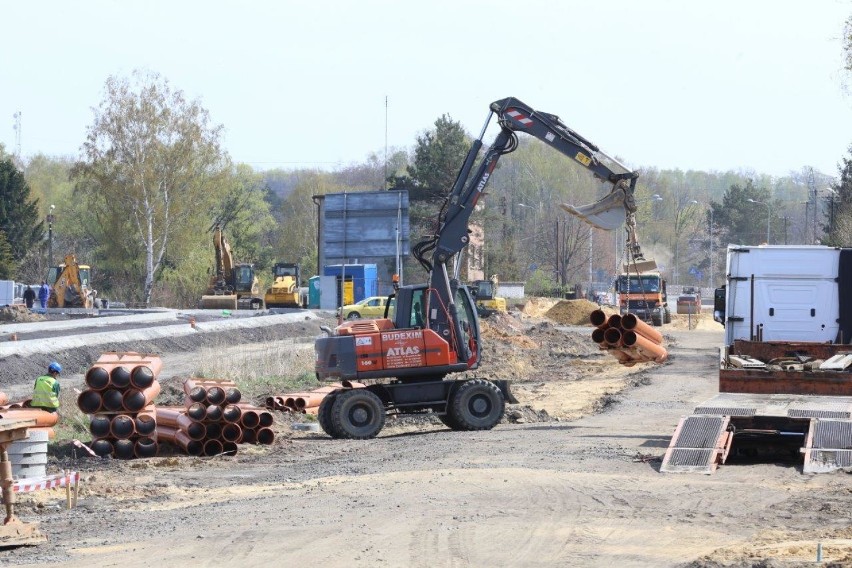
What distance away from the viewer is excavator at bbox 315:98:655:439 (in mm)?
19578

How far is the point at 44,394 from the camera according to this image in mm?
17625

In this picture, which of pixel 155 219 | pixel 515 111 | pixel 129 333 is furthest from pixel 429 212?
pixel 515 111

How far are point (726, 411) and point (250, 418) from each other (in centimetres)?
699

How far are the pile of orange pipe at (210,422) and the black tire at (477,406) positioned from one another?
10.5 ft

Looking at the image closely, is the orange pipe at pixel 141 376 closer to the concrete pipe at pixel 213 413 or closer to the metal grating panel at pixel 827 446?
the concrete pipe at pixel 213 413

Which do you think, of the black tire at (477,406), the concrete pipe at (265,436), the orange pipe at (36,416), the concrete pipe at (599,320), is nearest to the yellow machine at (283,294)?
the black tire at (477,406)

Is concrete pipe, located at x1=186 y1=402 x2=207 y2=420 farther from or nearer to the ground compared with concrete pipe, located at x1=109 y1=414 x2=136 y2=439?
farther from the ground

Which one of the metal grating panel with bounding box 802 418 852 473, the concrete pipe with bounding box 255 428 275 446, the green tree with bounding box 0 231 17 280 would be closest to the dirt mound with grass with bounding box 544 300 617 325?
the green tree with bounding box 0 231 17 280

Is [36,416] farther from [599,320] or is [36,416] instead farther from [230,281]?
[230,281]

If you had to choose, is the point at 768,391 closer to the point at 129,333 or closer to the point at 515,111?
the point at 515,111

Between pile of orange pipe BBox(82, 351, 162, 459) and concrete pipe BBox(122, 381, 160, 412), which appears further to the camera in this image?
concrete pipe BBox(122, 381, 160, 412)

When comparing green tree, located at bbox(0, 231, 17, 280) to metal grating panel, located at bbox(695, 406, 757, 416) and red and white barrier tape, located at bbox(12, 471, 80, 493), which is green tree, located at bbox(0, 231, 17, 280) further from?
metal grating panel, located at bbox(695, 406, 757, 416)

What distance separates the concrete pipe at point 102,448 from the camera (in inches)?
680

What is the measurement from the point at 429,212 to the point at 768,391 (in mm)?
55892
